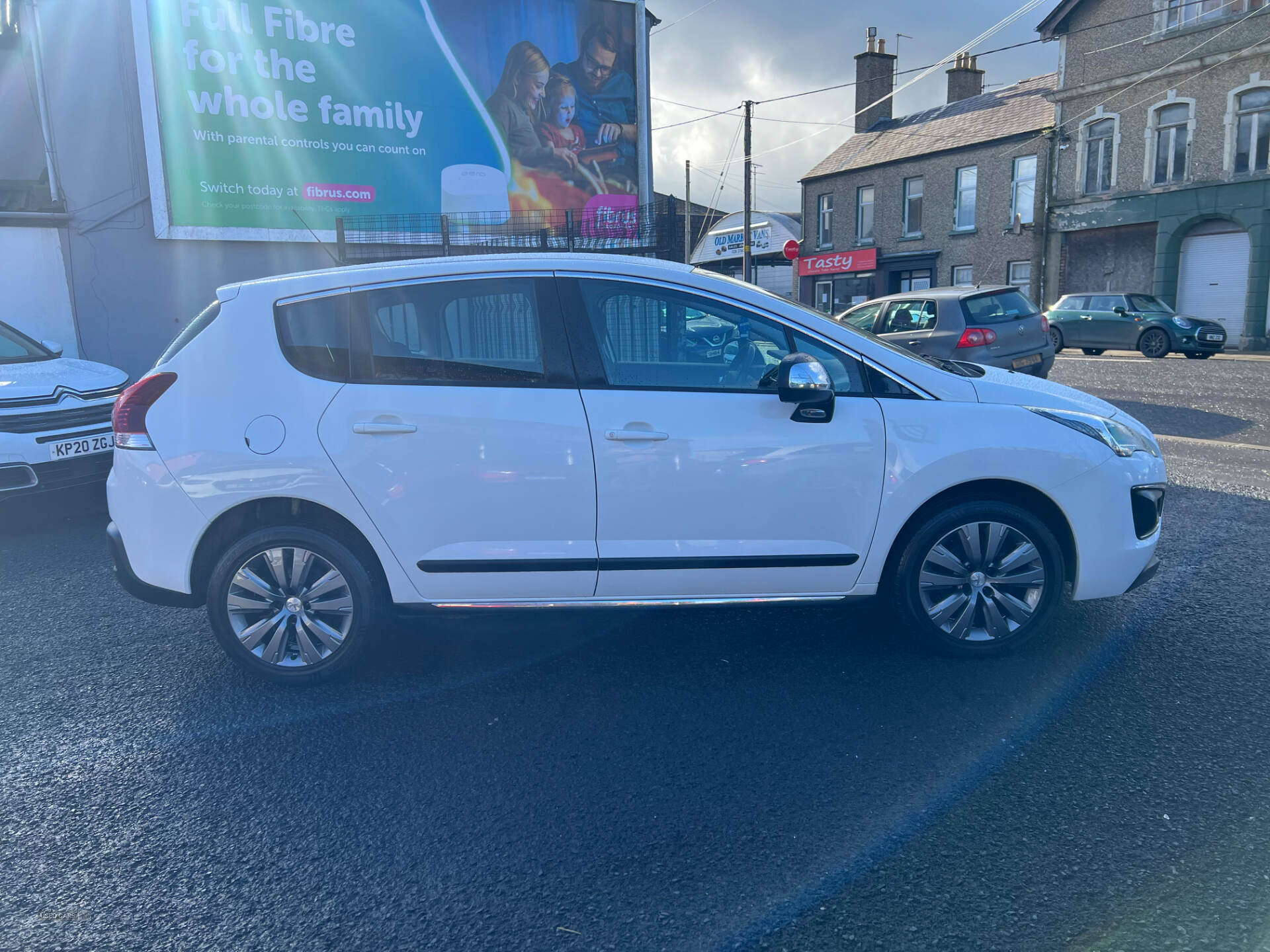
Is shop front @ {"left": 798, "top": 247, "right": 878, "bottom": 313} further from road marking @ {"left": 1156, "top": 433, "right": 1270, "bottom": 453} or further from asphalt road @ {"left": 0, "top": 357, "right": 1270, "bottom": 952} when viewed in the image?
asphalt road @ {"left": 0, "top": 357, "right": 1270, "bottom": 952}

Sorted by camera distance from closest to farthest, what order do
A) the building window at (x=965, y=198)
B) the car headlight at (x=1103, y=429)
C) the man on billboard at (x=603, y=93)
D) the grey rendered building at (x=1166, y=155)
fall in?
the car headlight at (x=1103, y=429) < the man on billboard at (x=603, y=93) < the grey rendered building at (x=1166, y=155) < the building window at (x=965, y=198)

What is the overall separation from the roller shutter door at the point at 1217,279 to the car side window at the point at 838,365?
2499 cm

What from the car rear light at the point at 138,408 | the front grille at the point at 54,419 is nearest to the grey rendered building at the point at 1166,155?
the front grille at the point at 54,419

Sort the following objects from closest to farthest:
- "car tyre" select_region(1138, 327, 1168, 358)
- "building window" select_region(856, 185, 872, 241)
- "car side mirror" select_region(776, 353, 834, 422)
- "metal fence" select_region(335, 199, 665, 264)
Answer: "car side mirror" select_region(776, 353, 834, 422), "metal fence" select_region(335, 199, 665, 264), "car tyre" select_region(1138, 327, 1168, 358), "building window" select_region(856, 185, 872, 241)

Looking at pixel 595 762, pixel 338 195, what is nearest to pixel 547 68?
pixel 338 195

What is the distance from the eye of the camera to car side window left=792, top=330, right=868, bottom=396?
3.83 metres

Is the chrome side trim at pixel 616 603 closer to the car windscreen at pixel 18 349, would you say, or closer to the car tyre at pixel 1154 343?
the car windscreen at pixel 18 349

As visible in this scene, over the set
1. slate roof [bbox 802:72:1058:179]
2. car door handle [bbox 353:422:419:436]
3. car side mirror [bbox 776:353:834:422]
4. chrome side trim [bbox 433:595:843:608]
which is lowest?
chrome side trim [bbox 433:595:843:608]

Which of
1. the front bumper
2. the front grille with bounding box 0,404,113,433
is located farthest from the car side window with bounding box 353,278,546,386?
the front grille with bounding box 0,404,113,433

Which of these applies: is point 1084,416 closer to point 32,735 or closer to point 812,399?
point 812,399

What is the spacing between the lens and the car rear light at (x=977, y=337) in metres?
10.8

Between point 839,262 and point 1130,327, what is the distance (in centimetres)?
1732

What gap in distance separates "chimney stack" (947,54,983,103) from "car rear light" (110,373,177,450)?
37.4 m

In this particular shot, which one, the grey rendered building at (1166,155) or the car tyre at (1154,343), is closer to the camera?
the car tyre at (1154,343)
